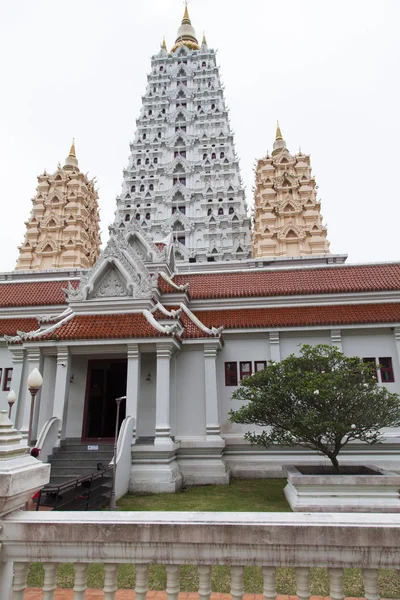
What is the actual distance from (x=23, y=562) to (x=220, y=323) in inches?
528

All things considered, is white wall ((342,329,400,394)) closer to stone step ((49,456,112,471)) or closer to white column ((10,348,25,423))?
stone step ((49,456,112,471))

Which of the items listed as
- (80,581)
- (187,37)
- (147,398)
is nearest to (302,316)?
(147,398)

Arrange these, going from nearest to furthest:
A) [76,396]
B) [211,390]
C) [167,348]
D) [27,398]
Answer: [167,348] < [27,398] < [211,390] < [76,396]

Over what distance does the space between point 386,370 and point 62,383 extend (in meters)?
12.4

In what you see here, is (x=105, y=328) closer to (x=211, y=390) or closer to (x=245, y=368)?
(x=211, y=390)

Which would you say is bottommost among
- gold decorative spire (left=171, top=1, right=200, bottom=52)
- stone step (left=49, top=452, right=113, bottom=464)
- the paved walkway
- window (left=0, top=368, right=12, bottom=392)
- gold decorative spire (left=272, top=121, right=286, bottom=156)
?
the paved walkway

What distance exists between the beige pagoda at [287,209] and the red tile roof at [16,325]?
22.5 meters

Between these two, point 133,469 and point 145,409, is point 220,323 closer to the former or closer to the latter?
point 145,409

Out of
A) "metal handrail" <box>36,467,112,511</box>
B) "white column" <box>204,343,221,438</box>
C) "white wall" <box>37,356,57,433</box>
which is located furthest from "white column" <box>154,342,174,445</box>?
"white wall" <box>37,356,57,433</box>

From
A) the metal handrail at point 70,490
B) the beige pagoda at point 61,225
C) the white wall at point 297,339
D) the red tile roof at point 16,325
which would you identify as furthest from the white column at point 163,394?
the beige pagoda at point 61,225

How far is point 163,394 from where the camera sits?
13.4m

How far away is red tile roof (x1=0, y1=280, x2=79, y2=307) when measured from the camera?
18.8 meters

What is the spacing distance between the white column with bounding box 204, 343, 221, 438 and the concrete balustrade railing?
10.9 m

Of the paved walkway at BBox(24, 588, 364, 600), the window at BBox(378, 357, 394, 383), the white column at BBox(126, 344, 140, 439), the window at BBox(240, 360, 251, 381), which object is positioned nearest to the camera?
the paved walkway at BBox(24, 588, 364, 600)
